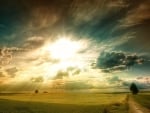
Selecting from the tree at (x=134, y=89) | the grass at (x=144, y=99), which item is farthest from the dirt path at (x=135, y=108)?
the tree at (x=134, y=89)

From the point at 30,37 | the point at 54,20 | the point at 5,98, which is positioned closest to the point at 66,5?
the point at 54,20

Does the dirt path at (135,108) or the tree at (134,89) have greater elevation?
the tree at (134,89)

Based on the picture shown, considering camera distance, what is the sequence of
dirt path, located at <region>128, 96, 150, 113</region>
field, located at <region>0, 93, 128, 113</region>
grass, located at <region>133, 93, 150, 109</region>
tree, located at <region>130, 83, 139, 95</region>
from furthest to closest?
grass, located at <region>133, 93, 150, 109</region> → tree, located at <region>130, 83, 139, 95</region> → dirt path, located at <region>128, 96, 150, 113</region> → field, located at <region>0, 93, 128, 113</region>

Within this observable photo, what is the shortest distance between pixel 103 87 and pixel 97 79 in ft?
0.83

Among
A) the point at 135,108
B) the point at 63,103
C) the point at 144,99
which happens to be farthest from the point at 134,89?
the point at 63,103

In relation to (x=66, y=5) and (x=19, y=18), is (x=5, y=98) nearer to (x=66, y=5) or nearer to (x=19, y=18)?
(x=19, y=18)

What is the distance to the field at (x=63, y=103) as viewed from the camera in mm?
10320

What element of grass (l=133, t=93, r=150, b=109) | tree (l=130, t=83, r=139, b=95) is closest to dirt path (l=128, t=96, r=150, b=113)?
grass (l=133, t=93, r=150, b=109)

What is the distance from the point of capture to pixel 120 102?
11.2 m

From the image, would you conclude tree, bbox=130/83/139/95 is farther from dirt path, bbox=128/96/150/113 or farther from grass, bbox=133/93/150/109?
dirt path, bbox=128/96/150/113

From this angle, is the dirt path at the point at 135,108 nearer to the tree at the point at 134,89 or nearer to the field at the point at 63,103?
the field at the point at 63,103

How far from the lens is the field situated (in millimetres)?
10320

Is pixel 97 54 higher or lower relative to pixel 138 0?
lower

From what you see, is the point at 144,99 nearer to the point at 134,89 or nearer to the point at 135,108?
the point at 135,108
